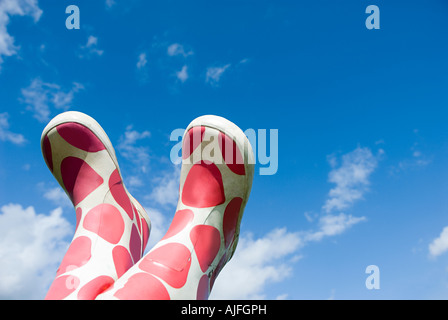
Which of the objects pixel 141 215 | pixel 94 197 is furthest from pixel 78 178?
pixel 141 215

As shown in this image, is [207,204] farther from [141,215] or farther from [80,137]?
[80,137]

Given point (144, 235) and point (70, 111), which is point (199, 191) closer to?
point (144, 235)

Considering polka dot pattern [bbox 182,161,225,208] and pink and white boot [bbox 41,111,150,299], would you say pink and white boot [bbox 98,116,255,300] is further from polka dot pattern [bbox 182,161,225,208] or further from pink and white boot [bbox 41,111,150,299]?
pink and white boot [bbox 41,111,150,299]

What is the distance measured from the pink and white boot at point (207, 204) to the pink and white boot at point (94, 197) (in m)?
0.20

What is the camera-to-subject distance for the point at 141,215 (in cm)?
160

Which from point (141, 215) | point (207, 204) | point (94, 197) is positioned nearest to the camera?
point (207, 204)

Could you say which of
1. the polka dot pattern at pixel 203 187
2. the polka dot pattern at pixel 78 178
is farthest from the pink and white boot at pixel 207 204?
the polka dot pattern at pixel 78 178

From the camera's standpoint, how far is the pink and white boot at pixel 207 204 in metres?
1.06

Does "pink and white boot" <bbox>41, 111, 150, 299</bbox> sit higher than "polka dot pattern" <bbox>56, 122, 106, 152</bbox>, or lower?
lower

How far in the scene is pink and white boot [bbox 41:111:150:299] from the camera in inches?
45.9

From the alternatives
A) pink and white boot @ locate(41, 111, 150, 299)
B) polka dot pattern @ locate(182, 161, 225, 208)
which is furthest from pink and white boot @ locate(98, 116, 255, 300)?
pink and white boot @ locate(41, 111, 150, 299)

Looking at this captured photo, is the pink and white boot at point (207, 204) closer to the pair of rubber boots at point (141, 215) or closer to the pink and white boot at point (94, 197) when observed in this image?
the pair of rubber boots at point (141, 215)

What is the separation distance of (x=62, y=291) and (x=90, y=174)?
59cm

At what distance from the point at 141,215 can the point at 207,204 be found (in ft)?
1.50
